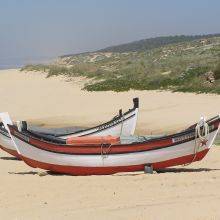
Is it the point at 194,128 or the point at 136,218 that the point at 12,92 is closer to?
Answer: the point at 194,128

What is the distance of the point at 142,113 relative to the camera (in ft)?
72.2

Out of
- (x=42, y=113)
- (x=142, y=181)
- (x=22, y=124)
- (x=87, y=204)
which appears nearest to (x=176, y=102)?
(x=42, y=113)

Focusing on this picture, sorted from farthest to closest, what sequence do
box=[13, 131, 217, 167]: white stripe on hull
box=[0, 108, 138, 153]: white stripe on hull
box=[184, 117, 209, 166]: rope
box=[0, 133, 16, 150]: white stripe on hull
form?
box=[0, 133, 16, 150]: white stripe on hull
box=[0, 108, 138, 153]: white stripe on hull
box=[13, 131, 217, 167]: white stripe on hull
box=[184, 117, 209, 166]: rope

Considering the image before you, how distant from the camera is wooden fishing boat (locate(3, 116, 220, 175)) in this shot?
11.0 metres

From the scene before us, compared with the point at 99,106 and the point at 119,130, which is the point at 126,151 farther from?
the point at 99,106

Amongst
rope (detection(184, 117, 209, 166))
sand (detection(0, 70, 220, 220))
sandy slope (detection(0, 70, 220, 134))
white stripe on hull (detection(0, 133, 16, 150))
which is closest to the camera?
sand (detection(0, 70, 220, 220))

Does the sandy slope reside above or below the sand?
below

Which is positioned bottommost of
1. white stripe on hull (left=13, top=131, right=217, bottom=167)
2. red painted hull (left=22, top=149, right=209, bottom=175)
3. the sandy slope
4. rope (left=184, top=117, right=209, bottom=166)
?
the sandy slope

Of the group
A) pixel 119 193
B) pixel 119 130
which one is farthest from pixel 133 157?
pixel 119 130

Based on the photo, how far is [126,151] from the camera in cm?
1112

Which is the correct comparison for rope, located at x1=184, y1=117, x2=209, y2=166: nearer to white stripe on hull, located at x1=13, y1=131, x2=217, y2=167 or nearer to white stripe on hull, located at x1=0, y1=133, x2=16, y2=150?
white stripe on hull, located at x1=13, y1=131, x2=217, y2=167

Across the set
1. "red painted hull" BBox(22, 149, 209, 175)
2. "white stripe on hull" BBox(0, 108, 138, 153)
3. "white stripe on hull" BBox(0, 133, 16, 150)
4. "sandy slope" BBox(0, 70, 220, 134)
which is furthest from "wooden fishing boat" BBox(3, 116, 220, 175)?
"sandy slope" BBox(0, 70, 220, 134)

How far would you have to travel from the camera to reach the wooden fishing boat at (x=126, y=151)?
36.2ft

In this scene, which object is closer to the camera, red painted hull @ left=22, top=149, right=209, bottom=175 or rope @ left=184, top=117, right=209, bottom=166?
rope @ left=184, top=117, right=209, bottom=166
